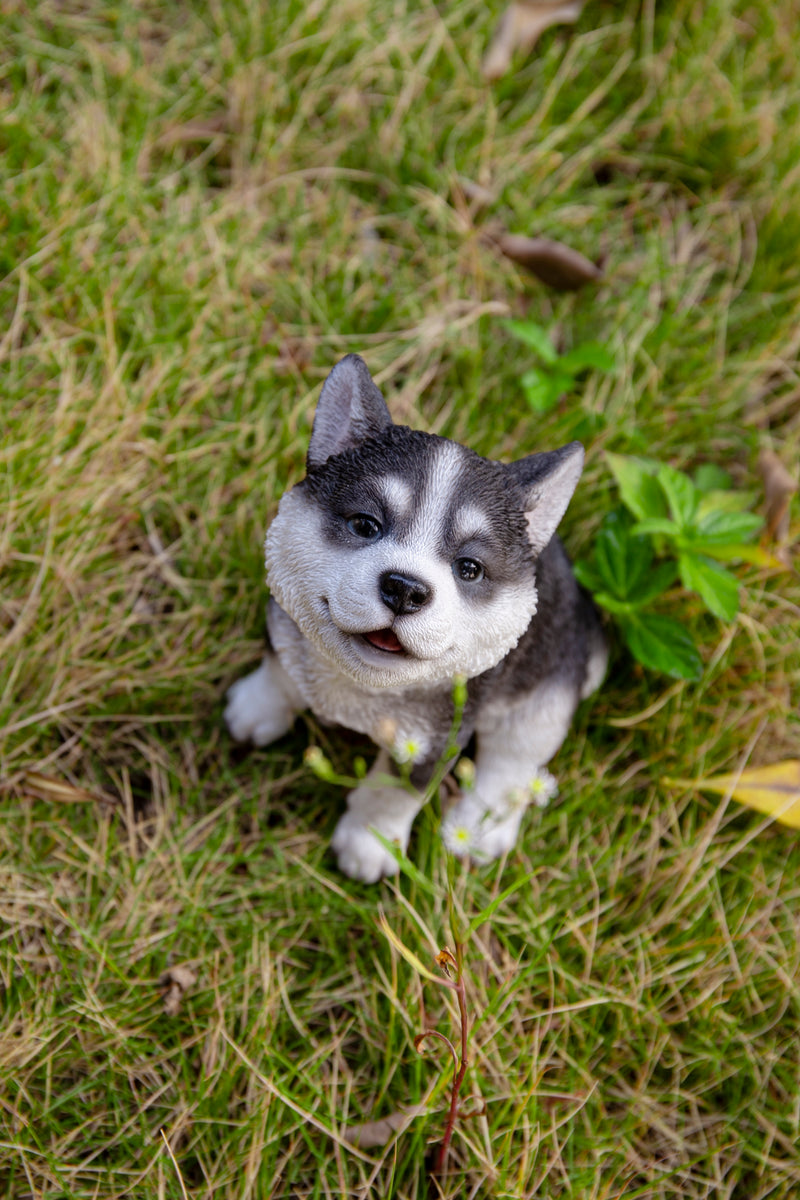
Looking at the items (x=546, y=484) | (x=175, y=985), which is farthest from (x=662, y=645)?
(x=175, y=985)

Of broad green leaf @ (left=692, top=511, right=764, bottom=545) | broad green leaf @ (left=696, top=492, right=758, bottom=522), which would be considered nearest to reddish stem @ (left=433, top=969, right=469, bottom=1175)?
broad green leaf @ (left=692, top=511, right=764, bottom=545)

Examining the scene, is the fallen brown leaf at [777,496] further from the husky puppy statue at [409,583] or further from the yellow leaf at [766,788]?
the husky puppy statue at [409,583]

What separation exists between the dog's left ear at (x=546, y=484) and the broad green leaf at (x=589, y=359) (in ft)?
3.79

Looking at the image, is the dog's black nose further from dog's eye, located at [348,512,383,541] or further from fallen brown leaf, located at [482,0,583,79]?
fallen brown leaf, located at [482,0,583,79]

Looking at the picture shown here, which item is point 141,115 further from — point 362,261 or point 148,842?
point 148,842

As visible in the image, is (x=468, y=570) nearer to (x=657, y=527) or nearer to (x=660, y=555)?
(x=657, y=527)

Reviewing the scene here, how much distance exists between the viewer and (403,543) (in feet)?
7.00

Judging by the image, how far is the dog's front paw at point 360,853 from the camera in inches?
116

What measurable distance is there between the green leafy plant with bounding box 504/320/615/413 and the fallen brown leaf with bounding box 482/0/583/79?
1.30 metres

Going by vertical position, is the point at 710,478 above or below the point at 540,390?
below

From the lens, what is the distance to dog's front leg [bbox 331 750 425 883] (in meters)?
2.81

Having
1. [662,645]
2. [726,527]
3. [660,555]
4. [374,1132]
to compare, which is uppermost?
[726,527]

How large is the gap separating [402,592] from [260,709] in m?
1.20

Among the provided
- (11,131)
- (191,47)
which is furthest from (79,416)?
(191,47)
